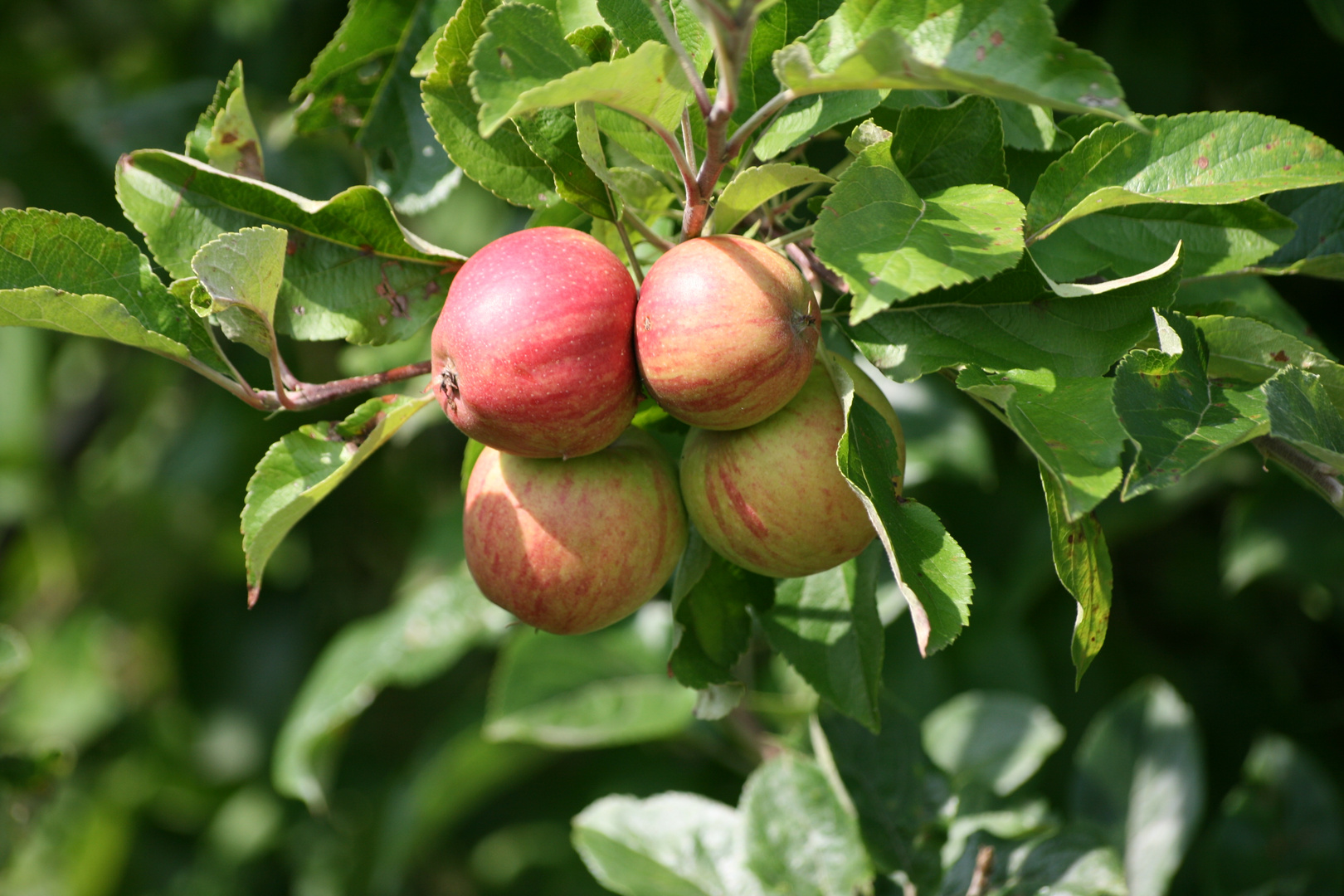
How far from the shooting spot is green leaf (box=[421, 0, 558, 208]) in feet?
3.68

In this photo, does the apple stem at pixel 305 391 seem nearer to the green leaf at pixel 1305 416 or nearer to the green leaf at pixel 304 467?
the green leaf at pixel 304 467

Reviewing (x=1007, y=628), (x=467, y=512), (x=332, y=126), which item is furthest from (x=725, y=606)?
(x=1007, y=628)

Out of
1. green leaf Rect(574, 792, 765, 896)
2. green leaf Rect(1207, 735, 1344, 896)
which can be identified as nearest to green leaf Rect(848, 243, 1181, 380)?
green leaf Rect(574, 792, 765, 896)

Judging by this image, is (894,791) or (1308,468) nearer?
(1308,468)

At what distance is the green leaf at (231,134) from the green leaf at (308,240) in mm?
95

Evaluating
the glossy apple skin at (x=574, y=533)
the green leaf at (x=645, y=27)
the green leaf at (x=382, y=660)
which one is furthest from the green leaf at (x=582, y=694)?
the green leaf at (x=645, y=27)

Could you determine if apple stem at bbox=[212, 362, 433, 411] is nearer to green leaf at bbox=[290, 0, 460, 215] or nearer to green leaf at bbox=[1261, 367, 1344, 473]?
green leaf at bbox=[290, 0, 460, 215]

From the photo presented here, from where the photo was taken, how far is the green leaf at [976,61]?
0.84 m

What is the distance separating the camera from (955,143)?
1096mm

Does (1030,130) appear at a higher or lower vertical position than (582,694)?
higher

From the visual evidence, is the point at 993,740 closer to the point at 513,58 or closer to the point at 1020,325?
the point at 1020,325

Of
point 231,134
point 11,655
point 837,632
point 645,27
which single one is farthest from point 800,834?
point 11,655

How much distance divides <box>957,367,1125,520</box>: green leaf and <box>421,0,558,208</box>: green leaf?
537mm

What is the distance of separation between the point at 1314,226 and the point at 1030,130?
441 millimetres
